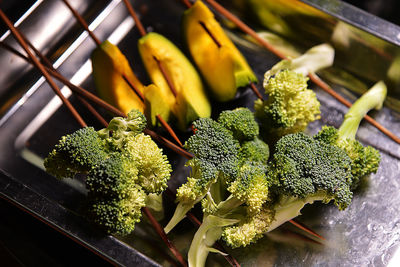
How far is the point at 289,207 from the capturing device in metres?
1.51

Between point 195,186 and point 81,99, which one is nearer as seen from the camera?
point 195,186

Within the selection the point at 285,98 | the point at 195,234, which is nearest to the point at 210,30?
the point at 285,98

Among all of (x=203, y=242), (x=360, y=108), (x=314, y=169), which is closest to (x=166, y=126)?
(x=203, y=242)

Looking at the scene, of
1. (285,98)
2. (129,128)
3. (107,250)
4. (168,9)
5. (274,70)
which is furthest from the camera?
(168,9)

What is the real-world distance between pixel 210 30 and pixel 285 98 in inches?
16.6

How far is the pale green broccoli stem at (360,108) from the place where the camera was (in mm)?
1703

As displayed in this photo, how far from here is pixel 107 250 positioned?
53.4 inches

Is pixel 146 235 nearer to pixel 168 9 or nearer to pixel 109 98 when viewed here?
pixel 109 98

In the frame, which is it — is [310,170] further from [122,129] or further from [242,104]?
[122,129]

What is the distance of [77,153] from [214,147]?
0.45 meters

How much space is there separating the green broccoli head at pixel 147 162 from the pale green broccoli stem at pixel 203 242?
20cm

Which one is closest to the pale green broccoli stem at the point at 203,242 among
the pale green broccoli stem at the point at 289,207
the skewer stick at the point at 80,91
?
the pale green broccoli stem at the point at 289,207

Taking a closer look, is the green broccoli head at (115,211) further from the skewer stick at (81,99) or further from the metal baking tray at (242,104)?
the skewer stick at (81,99)

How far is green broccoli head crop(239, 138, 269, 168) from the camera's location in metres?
1.56
